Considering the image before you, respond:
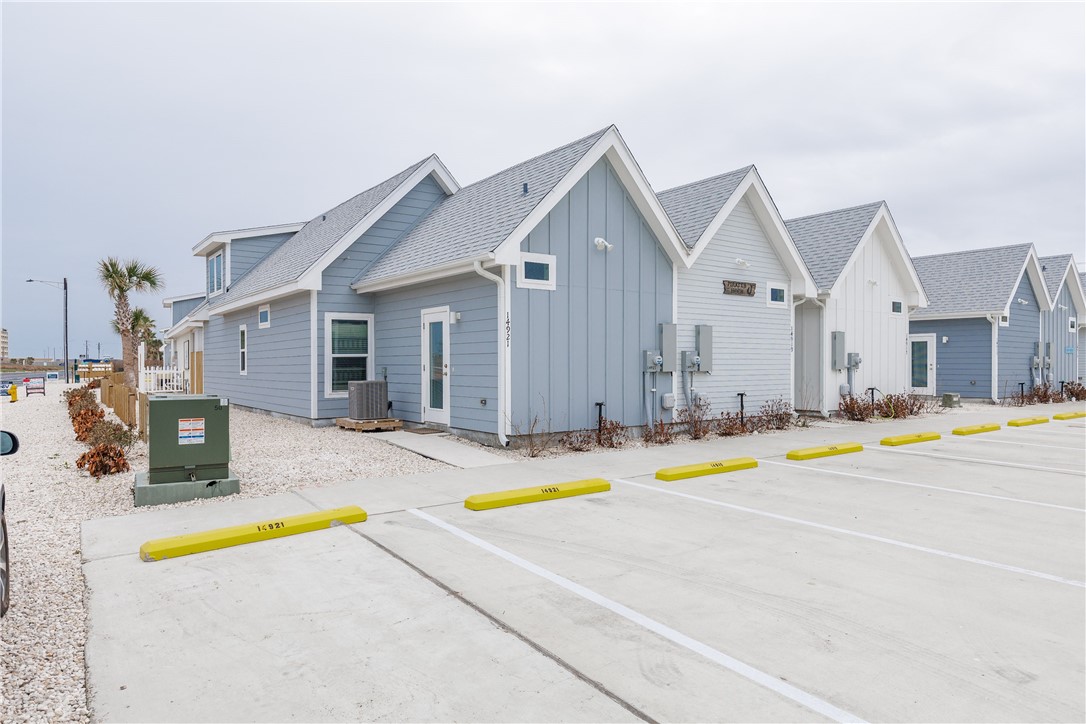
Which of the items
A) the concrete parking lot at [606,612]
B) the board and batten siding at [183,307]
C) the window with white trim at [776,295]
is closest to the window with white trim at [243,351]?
the board and batten siding at [183,307]

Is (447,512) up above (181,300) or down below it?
below

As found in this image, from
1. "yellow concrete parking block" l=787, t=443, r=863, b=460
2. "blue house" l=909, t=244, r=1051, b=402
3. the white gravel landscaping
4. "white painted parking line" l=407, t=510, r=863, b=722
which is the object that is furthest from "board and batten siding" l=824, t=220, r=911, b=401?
"white painted parking line" l=407, t=510, r=863, b=722

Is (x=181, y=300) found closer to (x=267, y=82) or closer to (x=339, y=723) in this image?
(x=267, y=82)

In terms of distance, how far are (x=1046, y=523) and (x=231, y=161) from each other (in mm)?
30145

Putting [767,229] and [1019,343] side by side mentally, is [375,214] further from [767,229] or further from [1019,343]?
[1019,343]

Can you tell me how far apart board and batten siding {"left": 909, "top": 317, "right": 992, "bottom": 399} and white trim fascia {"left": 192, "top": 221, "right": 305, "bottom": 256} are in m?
22.1

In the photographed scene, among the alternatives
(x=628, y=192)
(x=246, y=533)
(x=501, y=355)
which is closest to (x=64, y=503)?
(x=246, y=533)

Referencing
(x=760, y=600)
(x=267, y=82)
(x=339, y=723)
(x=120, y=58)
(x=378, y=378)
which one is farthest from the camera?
(x=267, y=82)

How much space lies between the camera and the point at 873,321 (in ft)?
57.2

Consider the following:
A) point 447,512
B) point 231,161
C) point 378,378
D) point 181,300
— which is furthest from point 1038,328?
point 181,300

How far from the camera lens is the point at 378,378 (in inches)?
555

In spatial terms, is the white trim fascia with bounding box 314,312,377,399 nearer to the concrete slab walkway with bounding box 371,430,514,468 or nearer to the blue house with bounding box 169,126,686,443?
the blue house with bounding box 169,126,686,443

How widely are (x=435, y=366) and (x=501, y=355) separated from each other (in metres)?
2.27

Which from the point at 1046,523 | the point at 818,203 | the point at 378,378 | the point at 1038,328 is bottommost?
the point at 1046,523
